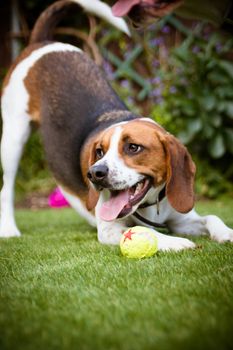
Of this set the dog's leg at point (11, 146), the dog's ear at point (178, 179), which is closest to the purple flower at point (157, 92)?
the dog's leg at point (11, 146)

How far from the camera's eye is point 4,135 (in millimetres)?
4648

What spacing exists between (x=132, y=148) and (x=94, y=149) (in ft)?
1.18

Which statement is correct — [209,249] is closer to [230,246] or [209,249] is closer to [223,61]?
[230,246]

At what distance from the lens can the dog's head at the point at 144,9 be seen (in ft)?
8.61

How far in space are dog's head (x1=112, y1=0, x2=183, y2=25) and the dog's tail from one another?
6.57 feet

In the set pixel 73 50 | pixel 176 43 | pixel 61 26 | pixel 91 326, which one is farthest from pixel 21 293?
pixel 61 26

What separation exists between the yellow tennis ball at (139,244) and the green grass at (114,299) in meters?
0.05

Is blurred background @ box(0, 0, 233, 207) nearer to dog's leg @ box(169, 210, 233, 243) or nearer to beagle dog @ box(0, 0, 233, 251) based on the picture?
beagle dog @ box(0, 0, 233, 251)

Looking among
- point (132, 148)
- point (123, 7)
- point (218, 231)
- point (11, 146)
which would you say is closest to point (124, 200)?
point (132, 148)

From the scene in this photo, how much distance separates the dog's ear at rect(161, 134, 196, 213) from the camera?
320 centimetres

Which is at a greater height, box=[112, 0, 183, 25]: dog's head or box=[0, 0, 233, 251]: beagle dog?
box=[112, 0, 183, 25]: dog's head

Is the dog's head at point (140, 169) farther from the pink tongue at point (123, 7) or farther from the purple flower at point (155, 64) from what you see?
the purple flower at point (155, 64)

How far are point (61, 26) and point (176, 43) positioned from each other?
83.3 inches

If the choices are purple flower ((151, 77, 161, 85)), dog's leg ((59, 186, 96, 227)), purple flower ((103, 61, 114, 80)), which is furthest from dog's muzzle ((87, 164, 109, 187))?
purple flower ((103, 61, 114, 80))
